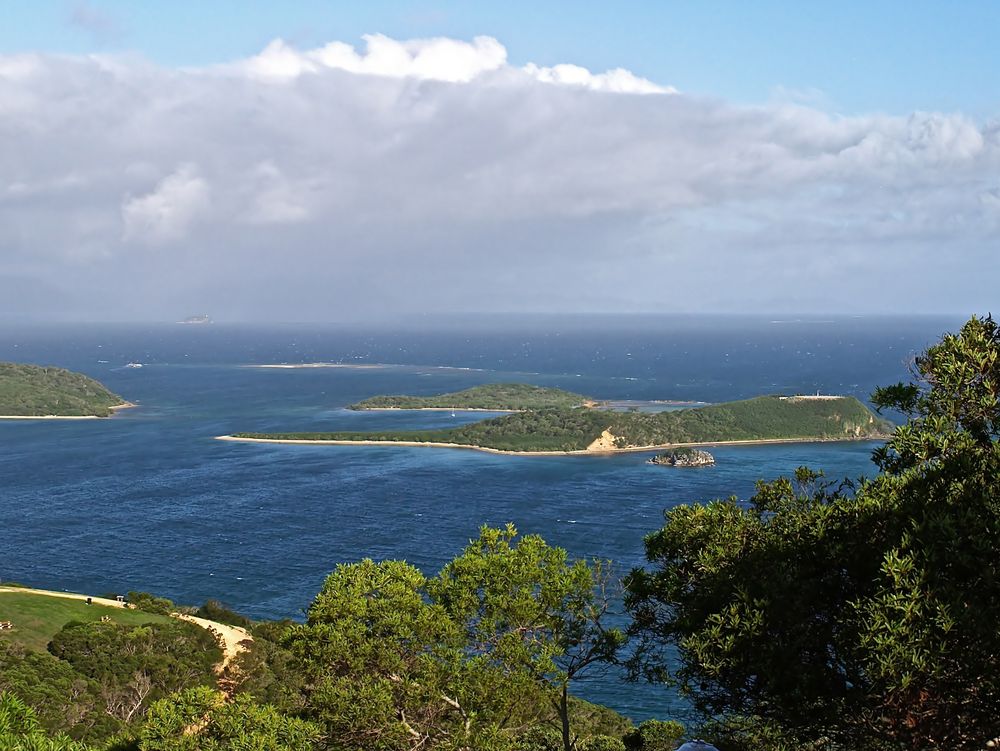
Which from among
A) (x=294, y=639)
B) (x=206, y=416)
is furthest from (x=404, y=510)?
(x=206, y=416)

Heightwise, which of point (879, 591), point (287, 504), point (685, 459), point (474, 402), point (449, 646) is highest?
point (879, 591)

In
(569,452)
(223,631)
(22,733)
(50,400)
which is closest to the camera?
(22,733)

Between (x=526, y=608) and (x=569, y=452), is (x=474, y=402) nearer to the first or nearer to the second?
(x=569, y=452)

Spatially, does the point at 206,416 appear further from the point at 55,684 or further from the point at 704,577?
the point at 704,577

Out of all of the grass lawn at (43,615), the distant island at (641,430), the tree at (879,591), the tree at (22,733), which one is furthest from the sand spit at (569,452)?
the tree at (22,733)

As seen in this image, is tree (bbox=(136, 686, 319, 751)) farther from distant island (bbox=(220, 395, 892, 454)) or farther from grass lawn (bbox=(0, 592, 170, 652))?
distant island (bbox=(220, 395, 892, 454))

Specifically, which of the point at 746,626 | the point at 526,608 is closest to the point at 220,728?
the point at 526,608

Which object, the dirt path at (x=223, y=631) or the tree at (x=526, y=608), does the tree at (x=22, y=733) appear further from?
the dirt path at (x=223, y=631)
